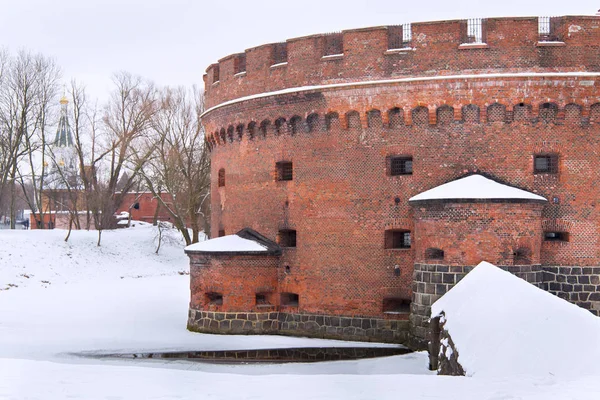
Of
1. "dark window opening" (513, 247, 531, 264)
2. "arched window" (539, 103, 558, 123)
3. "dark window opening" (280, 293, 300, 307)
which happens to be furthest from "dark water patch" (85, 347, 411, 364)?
"arched window" (539, 103, 558, 123)

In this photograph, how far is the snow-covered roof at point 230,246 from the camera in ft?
54.2

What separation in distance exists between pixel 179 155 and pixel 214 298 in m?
20.2

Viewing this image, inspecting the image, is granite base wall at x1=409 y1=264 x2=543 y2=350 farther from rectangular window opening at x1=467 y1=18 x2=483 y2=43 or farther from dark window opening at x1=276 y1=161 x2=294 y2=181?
rectangular window opening at x1=467 y1=18 x2=483 y2=43

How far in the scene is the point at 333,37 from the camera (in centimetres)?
1633

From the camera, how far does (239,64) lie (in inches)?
717

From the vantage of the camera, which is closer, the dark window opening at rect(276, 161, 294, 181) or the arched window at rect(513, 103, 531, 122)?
the arched window at rect(513, 103, 531, 122)

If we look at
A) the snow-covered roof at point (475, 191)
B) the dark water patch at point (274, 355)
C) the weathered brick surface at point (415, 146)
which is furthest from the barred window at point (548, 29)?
the dark water patch at point (274, 355)

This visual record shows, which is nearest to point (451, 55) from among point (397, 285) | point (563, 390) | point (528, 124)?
point (528, 124)

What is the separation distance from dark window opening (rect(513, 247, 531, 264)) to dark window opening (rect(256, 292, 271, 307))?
5.78m

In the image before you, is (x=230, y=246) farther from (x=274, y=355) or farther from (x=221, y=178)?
(x=221, y=178)

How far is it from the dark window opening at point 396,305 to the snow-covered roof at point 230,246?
310 centimetres

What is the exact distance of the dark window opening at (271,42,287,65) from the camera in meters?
17.2

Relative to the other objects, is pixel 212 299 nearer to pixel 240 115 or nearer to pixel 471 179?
pixel 240 115

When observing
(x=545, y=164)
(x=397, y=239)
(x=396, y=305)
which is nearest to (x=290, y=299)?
(x=396, y=305)
